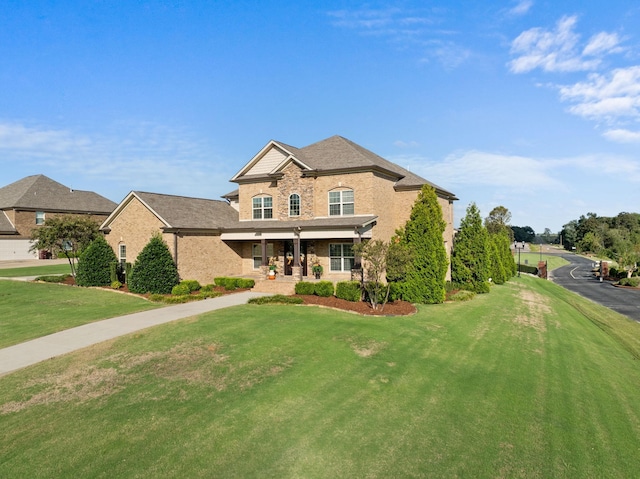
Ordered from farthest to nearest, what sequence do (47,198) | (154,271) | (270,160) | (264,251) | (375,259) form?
(47,198)
(270,160)
(264,251)
(154,271)
(375,259)

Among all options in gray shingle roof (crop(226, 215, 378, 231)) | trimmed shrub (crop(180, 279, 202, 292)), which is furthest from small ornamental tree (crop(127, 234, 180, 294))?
gray shingle roof (crop(226, 215, 378, 231))

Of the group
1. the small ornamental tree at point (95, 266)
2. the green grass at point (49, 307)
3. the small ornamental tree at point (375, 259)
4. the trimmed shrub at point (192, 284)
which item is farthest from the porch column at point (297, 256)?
Answer: the small ornamental tree at point (95, 266)

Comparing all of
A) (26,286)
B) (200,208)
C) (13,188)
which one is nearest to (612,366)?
(200,208)

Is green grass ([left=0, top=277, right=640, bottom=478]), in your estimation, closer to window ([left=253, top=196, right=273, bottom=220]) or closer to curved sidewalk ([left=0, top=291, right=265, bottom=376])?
curved sidewalk ([left=0, top=291, right=265, bottom=376])

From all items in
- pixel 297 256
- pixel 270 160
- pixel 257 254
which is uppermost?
pixel 270 160

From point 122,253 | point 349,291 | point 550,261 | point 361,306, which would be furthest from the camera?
point 550,261

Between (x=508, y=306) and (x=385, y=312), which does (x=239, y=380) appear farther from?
(x=508, y=306)

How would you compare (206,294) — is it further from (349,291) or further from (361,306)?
(361,306)

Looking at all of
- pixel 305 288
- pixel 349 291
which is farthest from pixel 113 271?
pixel 349 291
